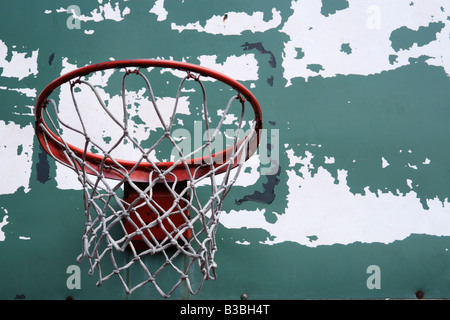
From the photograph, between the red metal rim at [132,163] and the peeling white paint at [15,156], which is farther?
the peeling white paint at [15,156]

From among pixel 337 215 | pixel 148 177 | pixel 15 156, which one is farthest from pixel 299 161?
pixel 15 156

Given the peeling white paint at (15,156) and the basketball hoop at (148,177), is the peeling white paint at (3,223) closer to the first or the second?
the peeling white paint at (15,156)

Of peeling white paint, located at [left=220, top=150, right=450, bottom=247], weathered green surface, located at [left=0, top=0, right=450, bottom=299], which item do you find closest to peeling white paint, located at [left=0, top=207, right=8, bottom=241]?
weathered green surface, located at [left=0, top=0, right=450, bottom=299]

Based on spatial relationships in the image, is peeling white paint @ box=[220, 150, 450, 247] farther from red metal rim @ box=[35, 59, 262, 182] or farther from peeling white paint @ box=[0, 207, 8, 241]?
peeling white paint @ box=[0, 207, 8, 241]

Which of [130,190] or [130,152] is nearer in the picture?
[130,190]

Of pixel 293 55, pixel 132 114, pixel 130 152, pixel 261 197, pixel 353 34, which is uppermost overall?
pixel 353 34

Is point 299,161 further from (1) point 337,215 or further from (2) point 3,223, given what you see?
(2) point 3,223

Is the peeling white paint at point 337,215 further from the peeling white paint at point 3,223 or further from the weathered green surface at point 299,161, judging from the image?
the peeling white paint at point 3,223

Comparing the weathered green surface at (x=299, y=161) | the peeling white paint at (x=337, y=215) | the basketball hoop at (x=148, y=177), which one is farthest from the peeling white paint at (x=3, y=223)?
the peeling white paint at (x=337, y=215)

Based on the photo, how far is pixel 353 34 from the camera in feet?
6.77

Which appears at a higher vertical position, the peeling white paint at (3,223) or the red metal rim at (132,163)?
the red metal rim at (132,163)
